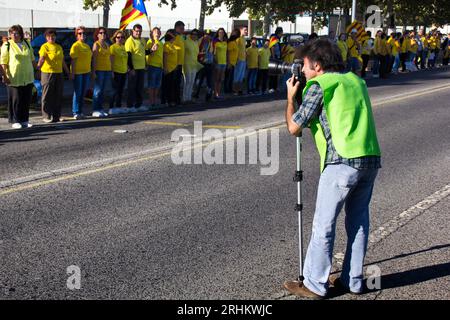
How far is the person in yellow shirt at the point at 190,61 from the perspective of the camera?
18.6 metres

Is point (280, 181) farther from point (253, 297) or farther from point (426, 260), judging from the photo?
point (253, 297)

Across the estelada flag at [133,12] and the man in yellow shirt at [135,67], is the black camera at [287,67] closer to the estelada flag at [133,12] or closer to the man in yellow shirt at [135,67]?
the man in yellow shirt at [135,67]

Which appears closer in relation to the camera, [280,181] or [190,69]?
[280,181]

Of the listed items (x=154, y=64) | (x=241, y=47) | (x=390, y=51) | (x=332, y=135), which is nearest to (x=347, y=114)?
(x=332, y=135)

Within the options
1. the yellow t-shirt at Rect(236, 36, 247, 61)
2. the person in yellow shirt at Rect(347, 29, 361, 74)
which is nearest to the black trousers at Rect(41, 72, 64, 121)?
the yellow t-shirt at Rect(236, 36, 247, 61)

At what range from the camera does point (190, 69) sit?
61.8 feet

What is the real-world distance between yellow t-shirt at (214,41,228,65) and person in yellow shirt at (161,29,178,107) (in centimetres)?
220

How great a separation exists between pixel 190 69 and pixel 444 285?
1371 centimetres

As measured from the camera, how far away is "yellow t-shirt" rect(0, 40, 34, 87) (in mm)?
13766

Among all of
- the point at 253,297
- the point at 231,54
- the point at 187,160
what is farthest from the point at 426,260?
the point at 231,54

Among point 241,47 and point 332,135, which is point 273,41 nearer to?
point 241,47

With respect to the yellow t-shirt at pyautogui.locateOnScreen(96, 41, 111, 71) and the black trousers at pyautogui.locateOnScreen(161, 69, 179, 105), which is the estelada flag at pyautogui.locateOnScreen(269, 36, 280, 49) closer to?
the black trousers at pyautogui.locateOnScreen(161, 69, 179, 105)

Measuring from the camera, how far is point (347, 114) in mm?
5078

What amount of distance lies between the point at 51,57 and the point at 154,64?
127 inches
